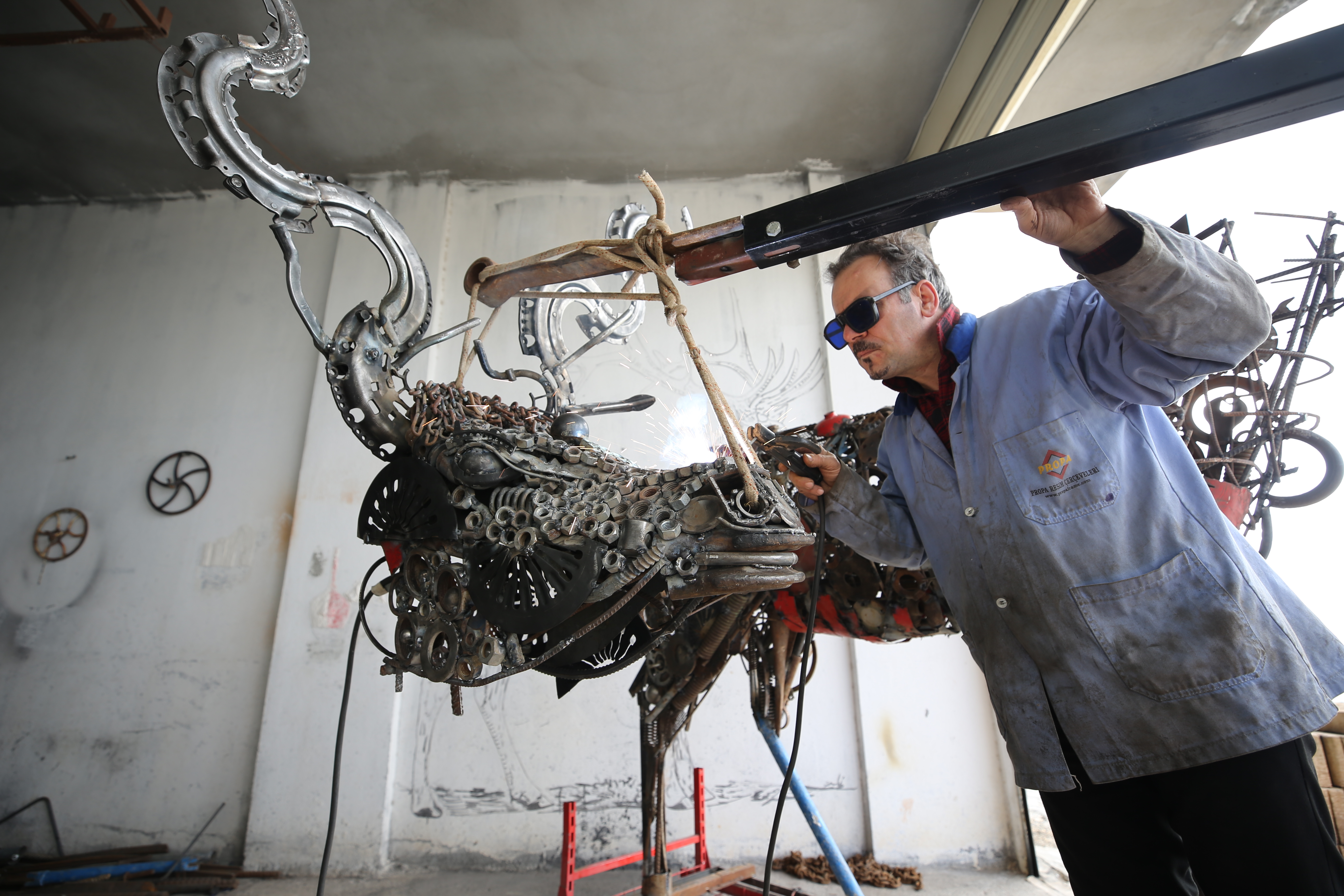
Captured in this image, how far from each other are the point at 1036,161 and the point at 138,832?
17.0ft

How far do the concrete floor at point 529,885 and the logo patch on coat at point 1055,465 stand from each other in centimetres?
265

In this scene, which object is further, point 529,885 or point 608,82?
point 608,82

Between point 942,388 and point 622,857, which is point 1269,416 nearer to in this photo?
point 942,388

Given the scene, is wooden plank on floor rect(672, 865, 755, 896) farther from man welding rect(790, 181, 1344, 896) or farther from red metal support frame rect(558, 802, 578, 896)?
man welding rect(790, 181, 1344, 896)

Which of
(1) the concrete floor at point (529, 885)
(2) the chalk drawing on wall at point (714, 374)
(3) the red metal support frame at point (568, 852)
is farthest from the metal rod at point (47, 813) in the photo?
(2) the chalk drawing on wall at point (714, 374)

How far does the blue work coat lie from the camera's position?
0.92 metres

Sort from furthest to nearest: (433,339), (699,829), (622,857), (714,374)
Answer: (714,374) → (699,829) → (622,857) → (433,339)

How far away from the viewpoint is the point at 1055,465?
44.4 inches

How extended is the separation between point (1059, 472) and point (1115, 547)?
15 centimetres

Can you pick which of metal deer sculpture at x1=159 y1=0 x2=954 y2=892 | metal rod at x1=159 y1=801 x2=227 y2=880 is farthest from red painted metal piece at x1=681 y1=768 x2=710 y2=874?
metal rod at x1=159 y1=801 x2=227 y2=880

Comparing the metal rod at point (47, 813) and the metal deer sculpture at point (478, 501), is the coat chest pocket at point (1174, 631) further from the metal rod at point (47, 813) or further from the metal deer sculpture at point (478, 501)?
the metal rod at point (47, 813)

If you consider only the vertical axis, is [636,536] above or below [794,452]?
below

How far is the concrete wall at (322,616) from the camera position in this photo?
327 centimetres

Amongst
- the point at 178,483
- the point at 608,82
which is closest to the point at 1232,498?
the point at 608,82
